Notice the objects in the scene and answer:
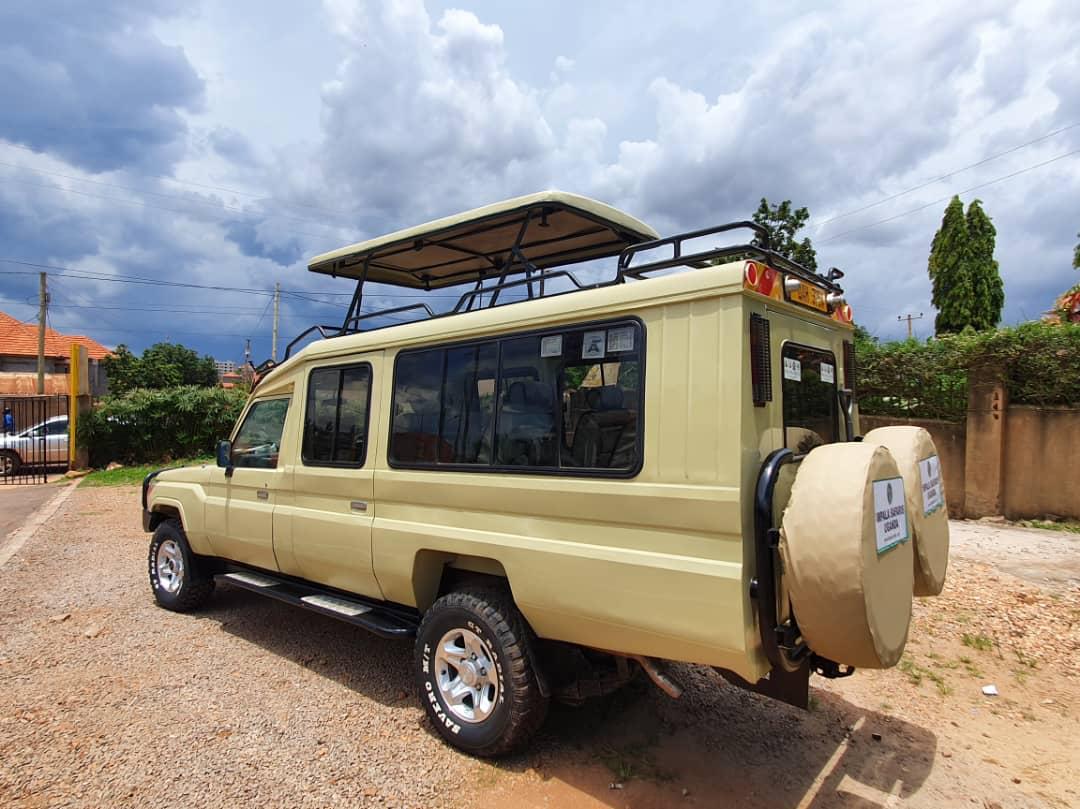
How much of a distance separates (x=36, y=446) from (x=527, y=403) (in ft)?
61.4

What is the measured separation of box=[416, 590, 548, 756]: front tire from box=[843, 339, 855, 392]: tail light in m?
2.32

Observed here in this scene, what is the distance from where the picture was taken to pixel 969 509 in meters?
8.83

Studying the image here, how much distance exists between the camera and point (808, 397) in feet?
10.9

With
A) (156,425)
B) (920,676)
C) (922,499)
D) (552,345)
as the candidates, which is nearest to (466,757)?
(552,345)

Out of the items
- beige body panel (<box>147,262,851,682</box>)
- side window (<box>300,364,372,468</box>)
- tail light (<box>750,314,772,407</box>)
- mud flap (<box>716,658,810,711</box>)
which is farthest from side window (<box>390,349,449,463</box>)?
mud flap (<box>716,658,810,711</box>)

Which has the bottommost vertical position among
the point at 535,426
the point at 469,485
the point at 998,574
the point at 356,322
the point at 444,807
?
the point at 444,807

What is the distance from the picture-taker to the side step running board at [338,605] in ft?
12.9

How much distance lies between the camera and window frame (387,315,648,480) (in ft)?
9.45

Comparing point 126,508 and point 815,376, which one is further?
point 126,508

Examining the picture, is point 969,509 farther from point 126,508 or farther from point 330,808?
point 126,508

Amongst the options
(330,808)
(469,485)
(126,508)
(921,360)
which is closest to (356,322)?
(469,485)

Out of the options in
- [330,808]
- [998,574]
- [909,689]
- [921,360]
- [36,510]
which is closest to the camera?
[330,808]

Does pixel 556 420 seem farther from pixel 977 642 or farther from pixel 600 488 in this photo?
pixel 977 642

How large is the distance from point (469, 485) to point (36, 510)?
39.3ft
